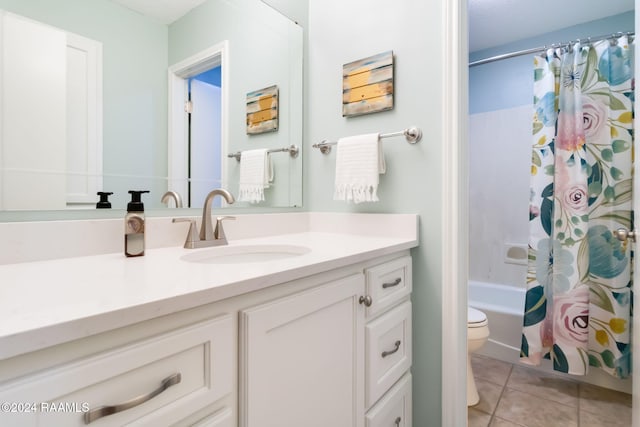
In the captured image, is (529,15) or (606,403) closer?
(606,403)

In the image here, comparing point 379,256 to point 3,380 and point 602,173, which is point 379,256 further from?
point 602,173

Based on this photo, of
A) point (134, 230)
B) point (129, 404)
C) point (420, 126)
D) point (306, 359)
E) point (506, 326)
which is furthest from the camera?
point (506, 326)

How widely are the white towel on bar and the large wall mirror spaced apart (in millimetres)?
406

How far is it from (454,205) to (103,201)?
112 centimetres

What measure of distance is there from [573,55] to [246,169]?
200cm

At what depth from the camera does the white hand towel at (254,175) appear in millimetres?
1331

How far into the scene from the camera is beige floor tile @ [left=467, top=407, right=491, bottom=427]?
146 cm

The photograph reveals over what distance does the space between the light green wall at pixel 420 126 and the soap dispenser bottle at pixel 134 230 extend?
83 cm

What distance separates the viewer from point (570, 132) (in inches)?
72.0

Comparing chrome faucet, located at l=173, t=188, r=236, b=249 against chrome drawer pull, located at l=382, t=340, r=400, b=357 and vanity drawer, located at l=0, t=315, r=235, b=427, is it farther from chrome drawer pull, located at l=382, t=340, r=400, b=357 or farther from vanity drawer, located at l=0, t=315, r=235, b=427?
chrome drawer pull, located at l=382, t=340, r=400, b=357

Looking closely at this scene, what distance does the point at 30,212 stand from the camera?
2.66 feet

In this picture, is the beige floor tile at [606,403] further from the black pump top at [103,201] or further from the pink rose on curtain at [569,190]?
the black pump top at [103,201]

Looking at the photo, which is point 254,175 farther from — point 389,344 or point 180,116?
point 389,344

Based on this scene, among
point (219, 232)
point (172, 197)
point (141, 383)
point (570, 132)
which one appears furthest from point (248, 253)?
point (570, 132)
